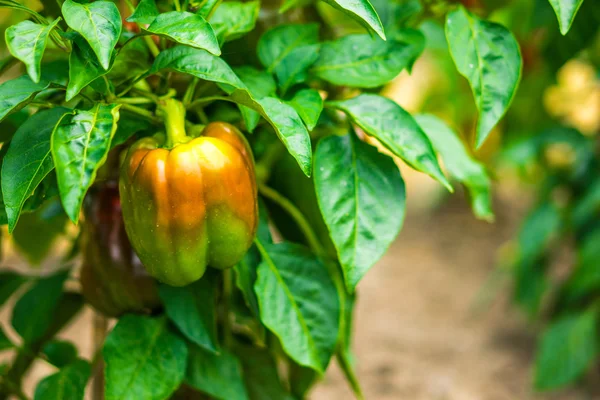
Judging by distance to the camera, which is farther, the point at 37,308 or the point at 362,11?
the point at 37,308

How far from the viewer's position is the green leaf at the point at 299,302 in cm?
72

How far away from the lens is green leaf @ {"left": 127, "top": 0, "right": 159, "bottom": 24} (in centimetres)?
58

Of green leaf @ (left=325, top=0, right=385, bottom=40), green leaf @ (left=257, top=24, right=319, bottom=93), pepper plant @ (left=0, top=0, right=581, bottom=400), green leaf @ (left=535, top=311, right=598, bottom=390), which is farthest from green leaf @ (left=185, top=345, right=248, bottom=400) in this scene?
green leaf @ (left=535, top=311, right=598, bottom=390)

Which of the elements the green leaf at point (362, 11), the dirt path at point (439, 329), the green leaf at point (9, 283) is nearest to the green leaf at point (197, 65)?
the green leaf at point (362, 11)

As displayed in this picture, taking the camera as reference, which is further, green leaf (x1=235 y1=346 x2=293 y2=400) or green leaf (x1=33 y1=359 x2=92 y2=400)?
green leaf (x1=235 y1=346 x2=293 y2=400)

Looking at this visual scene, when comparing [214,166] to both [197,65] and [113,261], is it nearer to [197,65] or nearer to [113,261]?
[197,65]

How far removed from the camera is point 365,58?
2.47 feet

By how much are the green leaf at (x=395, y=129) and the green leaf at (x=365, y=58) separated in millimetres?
45

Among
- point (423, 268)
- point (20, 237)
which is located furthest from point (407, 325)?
point (20, 237)

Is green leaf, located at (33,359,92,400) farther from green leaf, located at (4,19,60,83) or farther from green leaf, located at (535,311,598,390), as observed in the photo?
green leaf, located at (535,311,598,390)

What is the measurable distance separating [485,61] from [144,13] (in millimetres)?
343

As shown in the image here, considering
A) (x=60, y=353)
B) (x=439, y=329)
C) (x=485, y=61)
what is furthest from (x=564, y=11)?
(x=439, y=329)

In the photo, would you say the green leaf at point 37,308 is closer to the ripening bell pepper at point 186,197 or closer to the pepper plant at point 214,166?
the pepper plant at point 214,166

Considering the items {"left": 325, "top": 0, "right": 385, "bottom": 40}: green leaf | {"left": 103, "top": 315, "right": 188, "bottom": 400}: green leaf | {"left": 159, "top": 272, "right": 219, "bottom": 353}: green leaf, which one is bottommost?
{"left": 103, "top": 315, "right": 188, "bottom": 400}: green leaf
